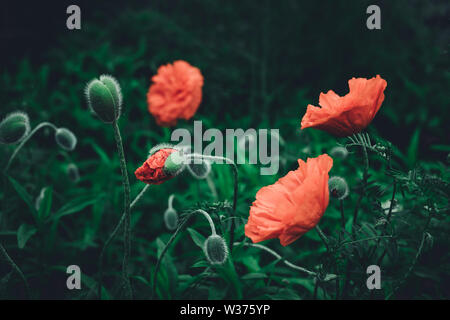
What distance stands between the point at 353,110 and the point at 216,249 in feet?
1.79

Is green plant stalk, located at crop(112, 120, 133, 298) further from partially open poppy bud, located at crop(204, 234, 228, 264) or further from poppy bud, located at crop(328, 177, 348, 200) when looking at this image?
poppy bud, located at crop(328, 177, 348, 200)

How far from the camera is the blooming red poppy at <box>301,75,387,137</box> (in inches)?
39.2

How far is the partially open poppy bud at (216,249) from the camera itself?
1.08 metres

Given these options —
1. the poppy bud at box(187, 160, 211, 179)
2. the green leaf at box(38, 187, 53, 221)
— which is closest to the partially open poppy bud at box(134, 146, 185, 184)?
the poppy bud at box(187, 160, 211, 179)

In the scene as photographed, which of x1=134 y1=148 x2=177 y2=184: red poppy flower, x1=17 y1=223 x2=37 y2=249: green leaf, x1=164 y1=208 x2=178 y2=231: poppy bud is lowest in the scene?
x1=17 y1=223 x2=37 y2=249: green leaf

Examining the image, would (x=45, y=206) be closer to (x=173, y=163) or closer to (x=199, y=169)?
(x=199, y=169)

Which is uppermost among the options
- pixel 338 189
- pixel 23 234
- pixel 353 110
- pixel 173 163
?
pixel 353 110

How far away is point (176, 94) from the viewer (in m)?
2.15

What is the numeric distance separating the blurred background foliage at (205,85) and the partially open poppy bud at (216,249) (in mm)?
613

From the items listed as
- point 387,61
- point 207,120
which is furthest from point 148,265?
point 387,61

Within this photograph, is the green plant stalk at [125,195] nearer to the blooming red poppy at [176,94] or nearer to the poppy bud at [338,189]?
the poppy bud at [338,189]

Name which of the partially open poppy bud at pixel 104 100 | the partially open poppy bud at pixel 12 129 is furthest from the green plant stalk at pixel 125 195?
the partially open poppy bud at pixel 12 129

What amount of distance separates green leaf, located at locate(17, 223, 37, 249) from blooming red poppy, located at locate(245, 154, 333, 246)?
0.90 metres

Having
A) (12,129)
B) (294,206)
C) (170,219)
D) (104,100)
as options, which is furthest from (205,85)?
(294,206)
